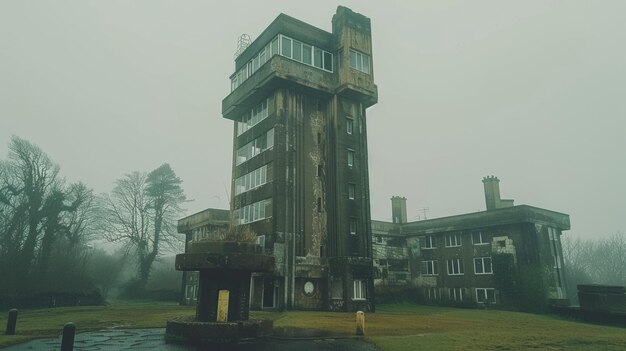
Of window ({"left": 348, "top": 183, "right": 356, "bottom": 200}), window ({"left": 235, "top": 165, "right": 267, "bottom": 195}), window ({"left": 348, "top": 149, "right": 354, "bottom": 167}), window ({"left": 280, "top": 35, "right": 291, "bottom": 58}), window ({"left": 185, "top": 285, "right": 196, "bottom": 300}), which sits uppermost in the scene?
window ({"left": 280, "top": 35, "right": 291, "bottom": 58})

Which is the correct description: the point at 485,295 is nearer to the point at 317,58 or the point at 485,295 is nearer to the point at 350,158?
the point at 350,158

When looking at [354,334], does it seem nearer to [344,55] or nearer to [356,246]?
[356,246]

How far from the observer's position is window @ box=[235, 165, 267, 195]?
35.5 m

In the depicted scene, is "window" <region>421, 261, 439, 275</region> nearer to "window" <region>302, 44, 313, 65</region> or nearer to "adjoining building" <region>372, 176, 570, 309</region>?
"adjoining building" <region>372, 176, 570, 309</region>

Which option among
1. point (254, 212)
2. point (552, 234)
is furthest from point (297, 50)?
point (552, 234)

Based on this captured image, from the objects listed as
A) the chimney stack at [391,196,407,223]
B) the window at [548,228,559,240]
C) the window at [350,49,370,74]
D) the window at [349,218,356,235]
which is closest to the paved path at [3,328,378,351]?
the window at [349,218,356,235]

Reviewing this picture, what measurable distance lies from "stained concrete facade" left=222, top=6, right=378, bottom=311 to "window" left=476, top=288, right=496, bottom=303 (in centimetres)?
1660

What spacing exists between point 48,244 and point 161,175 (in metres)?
22.1

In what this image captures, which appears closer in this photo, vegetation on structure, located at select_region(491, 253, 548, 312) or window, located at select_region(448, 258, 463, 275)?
vegetation on structure, located at select_region(491, 253, 548, 312)

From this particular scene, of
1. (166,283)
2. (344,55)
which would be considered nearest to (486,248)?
(344,55)

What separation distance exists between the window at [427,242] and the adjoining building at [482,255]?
0.39 ft

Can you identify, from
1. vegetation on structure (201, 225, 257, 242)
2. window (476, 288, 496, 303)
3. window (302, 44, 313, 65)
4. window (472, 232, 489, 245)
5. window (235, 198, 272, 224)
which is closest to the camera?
vegetation on structure (201, 225, 257, 242)

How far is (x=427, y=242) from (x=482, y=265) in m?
7.53

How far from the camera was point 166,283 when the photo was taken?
2482 inches
